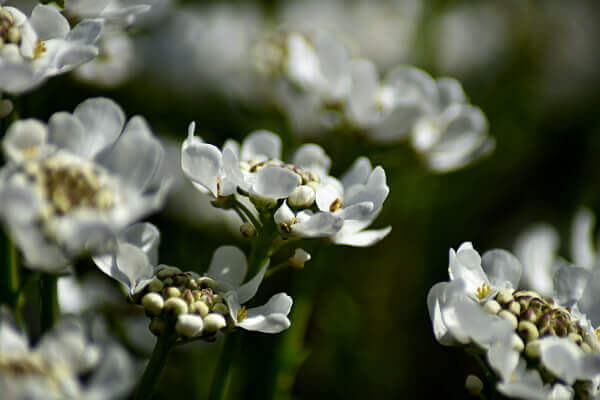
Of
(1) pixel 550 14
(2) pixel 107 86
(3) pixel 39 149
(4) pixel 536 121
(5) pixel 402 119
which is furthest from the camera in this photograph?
(1) pixel 550 14

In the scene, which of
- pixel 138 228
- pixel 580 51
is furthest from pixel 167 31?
pixel 580 51

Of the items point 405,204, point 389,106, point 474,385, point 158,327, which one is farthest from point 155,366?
point 405,204

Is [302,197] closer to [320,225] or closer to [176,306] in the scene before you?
[320,225]

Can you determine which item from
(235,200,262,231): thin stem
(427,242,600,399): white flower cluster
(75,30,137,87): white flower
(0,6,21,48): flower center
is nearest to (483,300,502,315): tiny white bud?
(427,242,600,399): white flower cluster

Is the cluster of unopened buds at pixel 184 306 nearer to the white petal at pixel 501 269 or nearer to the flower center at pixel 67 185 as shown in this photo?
the flower center at pixel 67 185

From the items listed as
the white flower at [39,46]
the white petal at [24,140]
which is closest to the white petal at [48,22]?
the white flower at [39,46]

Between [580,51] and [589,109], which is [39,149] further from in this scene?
[580,51]
